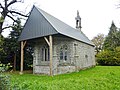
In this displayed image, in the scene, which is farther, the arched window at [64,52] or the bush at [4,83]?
the arched window at [64,52]

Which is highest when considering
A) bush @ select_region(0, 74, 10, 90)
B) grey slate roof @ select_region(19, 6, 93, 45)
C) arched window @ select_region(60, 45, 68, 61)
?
grey slate roof @ select_region(19, 6, 93, 45)

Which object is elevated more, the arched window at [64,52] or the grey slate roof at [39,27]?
the grey slate roof at [39,27]

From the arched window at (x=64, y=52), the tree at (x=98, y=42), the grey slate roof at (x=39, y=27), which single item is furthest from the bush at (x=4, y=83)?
the tree at (x=98, y=42)

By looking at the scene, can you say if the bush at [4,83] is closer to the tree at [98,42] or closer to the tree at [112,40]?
the tree at [112,40]

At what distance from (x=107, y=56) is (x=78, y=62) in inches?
627

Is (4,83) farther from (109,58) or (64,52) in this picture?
(109,58)

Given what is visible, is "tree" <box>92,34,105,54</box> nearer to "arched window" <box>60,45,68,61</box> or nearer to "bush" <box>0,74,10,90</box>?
"arched window" <box>60,45,68,61</box>

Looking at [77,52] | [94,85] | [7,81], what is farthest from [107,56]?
[7,81]

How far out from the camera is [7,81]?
3.72 m

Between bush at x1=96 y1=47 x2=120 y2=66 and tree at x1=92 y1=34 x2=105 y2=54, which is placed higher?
tree at x1=92 y1=34 x2=105 y2=54

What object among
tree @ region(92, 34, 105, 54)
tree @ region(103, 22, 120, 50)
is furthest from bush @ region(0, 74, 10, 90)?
tree @ region(92, 34, 105, 54)

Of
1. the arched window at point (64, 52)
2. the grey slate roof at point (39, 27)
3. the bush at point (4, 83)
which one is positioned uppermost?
the grey slate roof at point (39, 27)

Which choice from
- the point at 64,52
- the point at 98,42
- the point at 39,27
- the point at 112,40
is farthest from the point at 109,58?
the point at 39,27

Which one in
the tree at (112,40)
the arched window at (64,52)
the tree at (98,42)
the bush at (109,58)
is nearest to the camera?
the arched window at (64,52)
